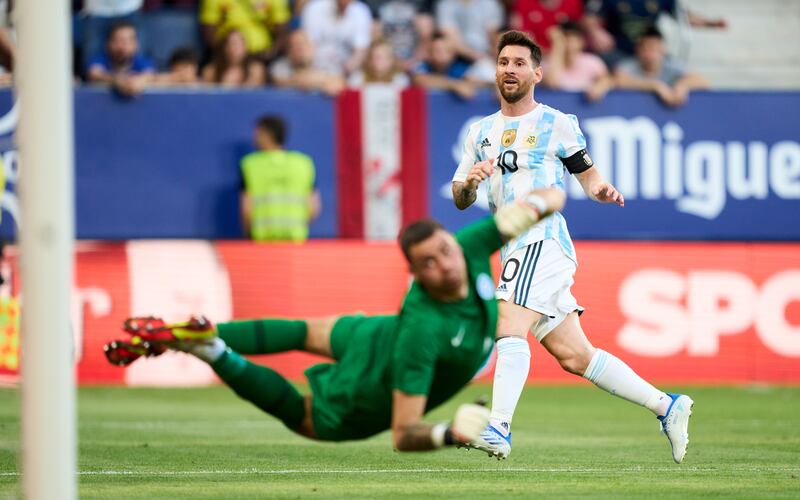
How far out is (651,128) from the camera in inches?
630

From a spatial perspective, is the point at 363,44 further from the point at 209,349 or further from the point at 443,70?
the point at 209,349

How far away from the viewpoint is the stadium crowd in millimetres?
15734

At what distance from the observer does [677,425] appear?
321 inches

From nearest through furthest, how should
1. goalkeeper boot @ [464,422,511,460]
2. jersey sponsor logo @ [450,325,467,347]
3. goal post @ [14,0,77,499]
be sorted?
goal post @ [14,0,77,499]
jersey sponsor logo @ [450,325,467,347]
goalkeeper boot @ [464,422,511,460]

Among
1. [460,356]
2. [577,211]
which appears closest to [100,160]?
[577,211]

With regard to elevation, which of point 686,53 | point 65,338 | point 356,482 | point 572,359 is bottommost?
point 356,482

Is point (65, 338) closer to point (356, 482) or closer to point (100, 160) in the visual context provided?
point (356, 482)

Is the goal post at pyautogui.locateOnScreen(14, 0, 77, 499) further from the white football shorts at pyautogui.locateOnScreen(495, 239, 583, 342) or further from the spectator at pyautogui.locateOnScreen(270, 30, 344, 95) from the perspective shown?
the spectator at pyautogui.locateOnScreen(270, 30, 344, 95)

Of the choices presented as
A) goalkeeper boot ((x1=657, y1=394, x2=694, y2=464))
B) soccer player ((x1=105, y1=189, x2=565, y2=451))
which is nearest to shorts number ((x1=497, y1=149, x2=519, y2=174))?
soccer player ((x1=105, y1=189, x2=565, y2=451))

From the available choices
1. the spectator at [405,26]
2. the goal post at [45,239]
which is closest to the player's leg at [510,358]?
the goal post at [45,239]

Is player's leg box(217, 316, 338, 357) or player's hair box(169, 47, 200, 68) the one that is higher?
player's hair box(169, 47, 200, 68)

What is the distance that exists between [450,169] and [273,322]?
9.12 m

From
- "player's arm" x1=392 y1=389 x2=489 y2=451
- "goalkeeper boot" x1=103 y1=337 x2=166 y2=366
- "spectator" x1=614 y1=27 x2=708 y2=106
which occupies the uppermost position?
"spectator" x1=614 y1=27 x2=708 y2=106

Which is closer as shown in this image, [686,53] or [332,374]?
[332,374]
